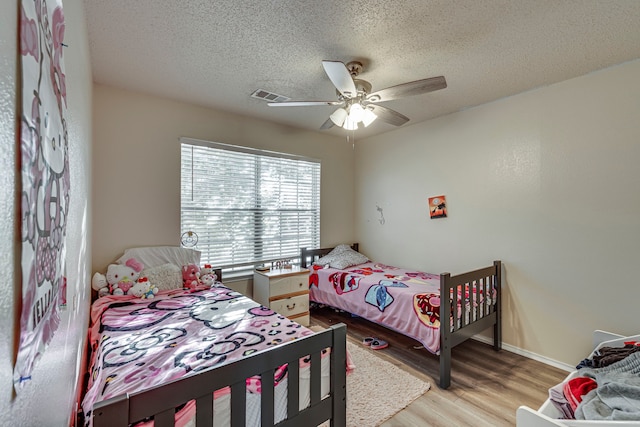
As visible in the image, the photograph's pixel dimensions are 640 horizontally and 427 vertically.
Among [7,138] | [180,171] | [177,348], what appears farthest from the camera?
[180,171]

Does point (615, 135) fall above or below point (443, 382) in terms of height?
above

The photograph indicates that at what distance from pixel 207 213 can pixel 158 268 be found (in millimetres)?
759

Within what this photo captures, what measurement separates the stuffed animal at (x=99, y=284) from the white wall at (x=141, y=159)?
17 cm

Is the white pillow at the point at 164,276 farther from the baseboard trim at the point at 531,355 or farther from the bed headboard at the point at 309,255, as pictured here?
the baseboard trim at the point at 531,355

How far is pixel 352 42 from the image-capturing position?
1975 millimetres

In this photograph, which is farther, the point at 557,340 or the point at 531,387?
the point at 557,340

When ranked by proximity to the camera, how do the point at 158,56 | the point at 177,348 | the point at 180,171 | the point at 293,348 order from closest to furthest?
the point at 293,348 < the point at 177,348 < the point at 158,56 < the point at 180,171

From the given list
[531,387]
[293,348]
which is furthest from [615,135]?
[293,348]

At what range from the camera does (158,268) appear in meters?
2.67

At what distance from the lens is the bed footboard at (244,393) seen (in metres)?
0.83

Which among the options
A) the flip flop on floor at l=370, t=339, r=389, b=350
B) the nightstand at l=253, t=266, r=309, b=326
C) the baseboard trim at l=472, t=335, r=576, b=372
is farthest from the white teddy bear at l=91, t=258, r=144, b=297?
the baseboard trim at l=472, t=335, r=576, b=372

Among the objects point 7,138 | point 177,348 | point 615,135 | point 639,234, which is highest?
point 615,135

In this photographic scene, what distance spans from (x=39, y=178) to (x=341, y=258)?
3411 mm

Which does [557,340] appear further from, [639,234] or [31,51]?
[31,51]
